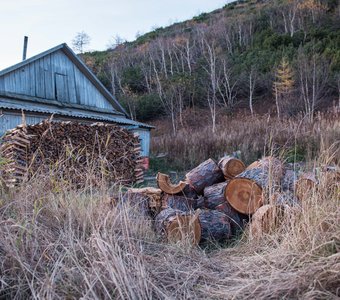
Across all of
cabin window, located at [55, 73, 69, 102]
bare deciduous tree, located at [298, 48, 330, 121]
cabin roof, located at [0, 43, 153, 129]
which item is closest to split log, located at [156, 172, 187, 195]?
cabin roof, located at [0, 43, 153, 129]

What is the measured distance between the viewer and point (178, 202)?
181 inches

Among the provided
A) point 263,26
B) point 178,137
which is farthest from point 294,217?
point 263,26

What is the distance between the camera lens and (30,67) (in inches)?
566

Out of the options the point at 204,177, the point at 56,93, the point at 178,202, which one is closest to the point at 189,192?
the point at 204,177

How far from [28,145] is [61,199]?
496cm

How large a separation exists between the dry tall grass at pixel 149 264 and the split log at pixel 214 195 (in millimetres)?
1422

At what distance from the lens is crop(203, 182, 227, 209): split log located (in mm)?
4353

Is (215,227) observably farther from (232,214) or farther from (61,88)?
(61,88)

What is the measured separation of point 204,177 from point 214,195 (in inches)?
19.8

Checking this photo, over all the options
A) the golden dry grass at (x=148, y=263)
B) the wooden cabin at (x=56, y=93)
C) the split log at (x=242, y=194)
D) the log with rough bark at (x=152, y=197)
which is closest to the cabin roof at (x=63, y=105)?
the wooden cabin at (x=56, y=93)

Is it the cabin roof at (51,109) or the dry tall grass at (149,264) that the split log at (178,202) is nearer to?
the dry tall grass at (149,264)

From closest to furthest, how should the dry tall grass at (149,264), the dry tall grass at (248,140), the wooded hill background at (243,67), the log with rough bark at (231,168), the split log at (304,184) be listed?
the dry tall grass at (149,264) < the split log at (304,184) < the log with rough bark at (231,168) < the dry tall grass at (248,140) < the wooded hill background at (243,67)

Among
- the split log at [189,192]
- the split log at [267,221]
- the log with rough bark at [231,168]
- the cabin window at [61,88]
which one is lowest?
the split log at [189,192]

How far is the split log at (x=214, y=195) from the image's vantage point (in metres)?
4.35
